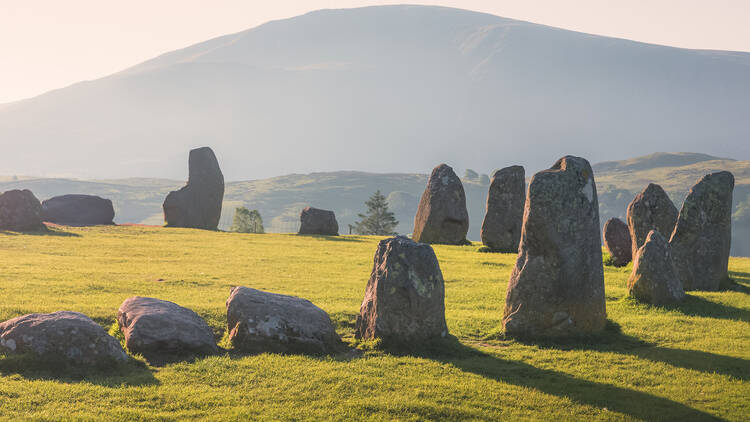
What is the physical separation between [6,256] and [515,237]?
87.6 feet

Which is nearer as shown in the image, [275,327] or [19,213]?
[275,327]

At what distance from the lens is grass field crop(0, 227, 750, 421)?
10797 mm

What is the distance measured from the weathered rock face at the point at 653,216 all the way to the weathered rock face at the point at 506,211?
10.1 m

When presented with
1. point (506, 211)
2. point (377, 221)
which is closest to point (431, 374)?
point (506, 211)

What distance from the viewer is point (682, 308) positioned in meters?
18.5

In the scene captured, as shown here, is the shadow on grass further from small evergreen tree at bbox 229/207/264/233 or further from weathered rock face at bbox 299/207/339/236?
small evergreen tree at bbox 229/207/264/233

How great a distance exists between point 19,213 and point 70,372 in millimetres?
32904

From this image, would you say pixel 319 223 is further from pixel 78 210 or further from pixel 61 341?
pixel 61 341

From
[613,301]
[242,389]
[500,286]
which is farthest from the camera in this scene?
[500,286]

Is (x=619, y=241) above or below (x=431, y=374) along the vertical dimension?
above

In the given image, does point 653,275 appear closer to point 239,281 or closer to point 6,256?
point 239,281

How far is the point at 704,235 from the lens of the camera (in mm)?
22250

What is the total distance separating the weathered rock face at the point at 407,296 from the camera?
46.9 feet

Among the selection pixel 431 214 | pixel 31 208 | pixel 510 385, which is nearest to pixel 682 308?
pixel 510 385
